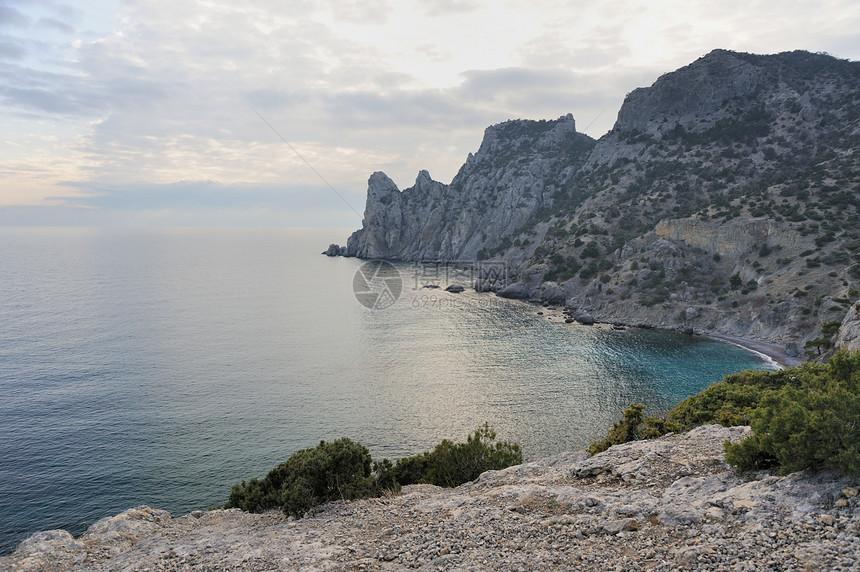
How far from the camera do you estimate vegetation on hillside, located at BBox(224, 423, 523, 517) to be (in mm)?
19641

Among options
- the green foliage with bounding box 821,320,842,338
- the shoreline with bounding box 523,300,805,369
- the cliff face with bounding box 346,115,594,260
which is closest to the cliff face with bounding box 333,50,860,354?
the cliff face with bounding box 346,115,594,260

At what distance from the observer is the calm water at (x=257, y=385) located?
117 feet

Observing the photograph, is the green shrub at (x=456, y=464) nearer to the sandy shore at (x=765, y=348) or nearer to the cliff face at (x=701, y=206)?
the sandy shore at (x=765, y=348)

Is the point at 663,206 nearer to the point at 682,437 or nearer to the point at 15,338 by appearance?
the point at 682,437

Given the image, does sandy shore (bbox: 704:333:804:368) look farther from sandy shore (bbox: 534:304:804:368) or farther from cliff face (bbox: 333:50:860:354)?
cliff face (bbox: 333:50:860:354)

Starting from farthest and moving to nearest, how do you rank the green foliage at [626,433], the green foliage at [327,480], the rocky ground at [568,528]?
the green foliage at [626,433] < the green foliage at [327,480] < the rocky ground at [568,528]

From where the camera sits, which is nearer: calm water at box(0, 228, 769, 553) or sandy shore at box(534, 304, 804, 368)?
calm water at box(0, 228, 769, 553)

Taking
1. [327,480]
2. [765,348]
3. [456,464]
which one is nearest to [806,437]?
[327,480]

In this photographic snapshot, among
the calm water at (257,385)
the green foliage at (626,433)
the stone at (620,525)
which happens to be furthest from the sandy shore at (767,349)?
the stone at (620,525)

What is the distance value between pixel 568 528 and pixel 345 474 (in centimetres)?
1105
